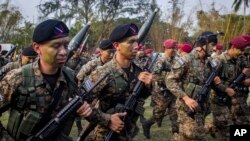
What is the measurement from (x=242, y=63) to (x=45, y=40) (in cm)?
500

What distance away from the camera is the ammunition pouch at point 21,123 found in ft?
10.7

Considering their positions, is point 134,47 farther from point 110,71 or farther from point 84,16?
point 84,16

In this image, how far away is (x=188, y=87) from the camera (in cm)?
615

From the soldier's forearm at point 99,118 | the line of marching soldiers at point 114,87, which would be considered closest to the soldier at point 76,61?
the line of marching soldiers at point 114,87

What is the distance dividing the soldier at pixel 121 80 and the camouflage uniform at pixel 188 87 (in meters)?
1.63

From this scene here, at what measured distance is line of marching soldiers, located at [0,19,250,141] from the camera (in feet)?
11.0

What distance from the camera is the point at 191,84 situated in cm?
614

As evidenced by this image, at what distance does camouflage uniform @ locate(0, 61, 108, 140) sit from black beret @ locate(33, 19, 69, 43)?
0.25 meters

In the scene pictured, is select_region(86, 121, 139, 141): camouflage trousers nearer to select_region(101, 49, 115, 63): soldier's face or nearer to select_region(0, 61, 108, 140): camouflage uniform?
select_region(0, 61, 108, 140): camouflage uniform

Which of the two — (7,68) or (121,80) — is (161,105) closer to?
(7,68)

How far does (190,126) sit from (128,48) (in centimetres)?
207

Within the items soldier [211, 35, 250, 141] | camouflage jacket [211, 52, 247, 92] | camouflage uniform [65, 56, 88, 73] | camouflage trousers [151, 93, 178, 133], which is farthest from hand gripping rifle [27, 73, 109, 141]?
camouflage uniform [65, 56, 88, 73]

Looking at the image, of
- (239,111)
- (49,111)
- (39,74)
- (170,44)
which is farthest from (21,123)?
(170,44)

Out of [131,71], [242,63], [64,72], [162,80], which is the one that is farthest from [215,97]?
[64,72]
